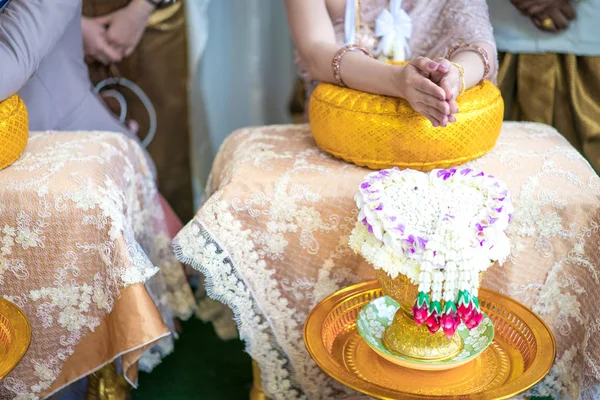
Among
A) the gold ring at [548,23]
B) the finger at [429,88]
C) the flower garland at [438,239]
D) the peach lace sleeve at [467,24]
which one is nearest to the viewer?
the flower garland at [438,239]

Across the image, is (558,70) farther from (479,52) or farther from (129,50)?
(129,50)

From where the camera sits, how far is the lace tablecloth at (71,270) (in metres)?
1.31

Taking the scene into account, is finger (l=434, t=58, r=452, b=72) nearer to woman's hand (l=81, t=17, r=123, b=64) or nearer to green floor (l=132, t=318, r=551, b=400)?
green floor (l=132, t=318, r=551, b=400)

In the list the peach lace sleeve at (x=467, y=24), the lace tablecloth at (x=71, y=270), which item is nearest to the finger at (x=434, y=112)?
the peach lace sleeve at (x=467, y=24)

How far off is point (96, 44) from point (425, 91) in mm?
1234

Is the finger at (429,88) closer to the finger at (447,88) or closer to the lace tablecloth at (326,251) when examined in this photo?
the finger at (447,88)

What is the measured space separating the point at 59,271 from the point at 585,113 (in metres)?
1.42

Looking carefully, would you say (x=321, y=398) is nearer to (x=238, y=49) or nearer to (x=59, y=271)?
(x=59, y=271)

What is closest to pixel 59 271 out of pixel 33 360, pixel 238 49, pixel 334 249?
pixel 33 360

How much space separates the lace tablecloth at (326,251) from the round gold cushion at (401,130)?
49 millimetres

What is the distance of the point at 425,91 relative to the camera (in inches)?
49.4

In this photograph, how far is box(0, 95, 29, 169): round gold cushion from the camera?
137cm

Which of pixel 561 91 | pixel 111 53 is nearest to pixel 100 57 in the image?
pixel 111 53

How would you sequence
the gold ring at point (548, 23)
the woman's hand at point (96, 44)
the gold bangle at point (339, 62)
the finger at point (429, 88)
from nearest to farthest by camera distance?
the finger at point (429, 88)
the gold bangle at point (339, 62)
the gold ring at point (548, 23)
the woman's hand at point (96, 44)
